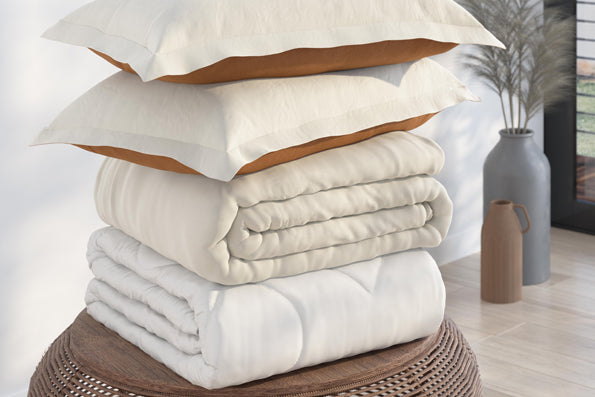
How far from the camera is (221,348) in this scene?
3.04 feet

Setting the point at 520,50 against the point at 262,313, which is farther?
the point at 520,50

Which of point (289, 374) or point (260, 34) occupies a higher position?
point (260, 34)

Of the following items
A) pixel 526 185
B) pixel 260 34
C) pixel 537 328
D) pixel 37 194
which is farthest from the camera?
pixel 526 185

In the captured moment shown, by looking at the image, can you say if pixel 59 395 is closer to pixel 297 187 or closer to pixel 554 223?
pixel 297 187

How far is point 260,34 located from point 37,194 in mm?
1161

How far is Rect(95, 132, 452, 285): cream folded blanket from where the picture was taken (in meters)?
0.96

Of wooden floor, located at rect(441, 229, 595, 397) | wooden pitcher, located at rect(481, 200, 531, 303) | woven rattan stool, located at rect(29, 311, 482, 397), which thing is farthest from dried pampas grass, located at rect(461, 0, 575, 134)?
woven rattan stool, located at rect(29, 311, 482, 397)

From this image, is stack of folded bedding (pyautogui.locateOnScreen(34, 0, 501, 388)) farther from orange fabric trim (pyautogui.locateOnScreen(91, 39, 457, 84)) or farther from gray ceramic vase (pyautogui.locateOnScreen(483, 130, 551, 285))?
gray ceramic vase (pyautogui.locateOnScreen(483, 130, 551, 285))

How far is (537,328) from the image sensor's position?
252cm

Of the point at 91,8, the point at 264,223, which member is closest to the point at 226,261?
the point at 264,223

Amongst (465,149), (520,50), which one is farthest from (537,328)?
(520,50)

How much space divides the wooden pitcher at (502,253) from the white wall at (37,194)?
1.32 m

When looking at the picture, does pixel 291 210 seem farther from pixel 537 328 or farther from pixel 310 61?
pixel 537 328

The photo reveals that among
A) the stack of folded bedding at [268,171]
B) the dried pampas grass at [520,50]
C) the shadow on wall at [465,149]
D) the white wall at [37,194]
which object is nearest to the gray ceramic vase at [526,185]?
the dried pampas grass at [520,50]
